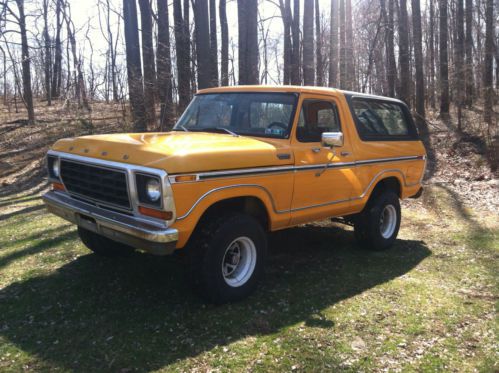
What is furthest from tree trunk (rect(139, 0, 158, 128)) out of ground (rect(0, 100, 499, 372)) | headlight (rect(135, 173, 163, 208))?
headlight (rect(135, 173, 163, 208))

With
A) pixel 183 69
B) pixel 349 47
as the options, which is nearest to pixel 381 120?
pixel 183 69

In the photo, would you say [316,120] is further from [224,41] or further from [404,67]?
[224,41]

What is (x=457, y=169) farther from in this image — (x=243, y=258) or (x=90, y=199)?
(x=90, y=199)

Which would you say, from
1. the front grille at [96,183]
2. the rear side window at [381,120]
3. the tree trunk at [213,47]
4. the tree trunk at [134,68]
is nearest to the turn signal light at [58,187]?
the front grille at [96,183]

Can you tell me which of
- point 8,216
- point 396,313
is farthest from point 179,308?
point 8,216

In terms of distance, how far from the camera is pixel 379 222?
6051 mm

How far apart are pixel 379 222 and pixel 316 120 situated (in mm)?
1891

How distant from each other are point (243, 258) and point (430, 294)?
6.70 ft

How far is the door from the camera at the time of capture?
4.73m

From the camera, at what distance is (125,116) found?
15.6 meters

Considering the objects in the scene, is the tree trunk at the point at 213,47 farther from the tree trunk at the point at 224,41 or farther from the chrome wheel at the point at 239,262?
the chrome wheel at the point at 239,262

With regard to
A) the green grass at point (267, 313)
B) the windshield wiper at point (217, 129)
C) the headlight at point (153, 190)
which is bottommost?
the green grass at point (267, 313)

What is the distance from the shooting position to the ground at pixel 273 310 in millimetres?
3400

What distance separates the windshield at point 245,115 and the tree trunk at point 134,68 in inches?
361
